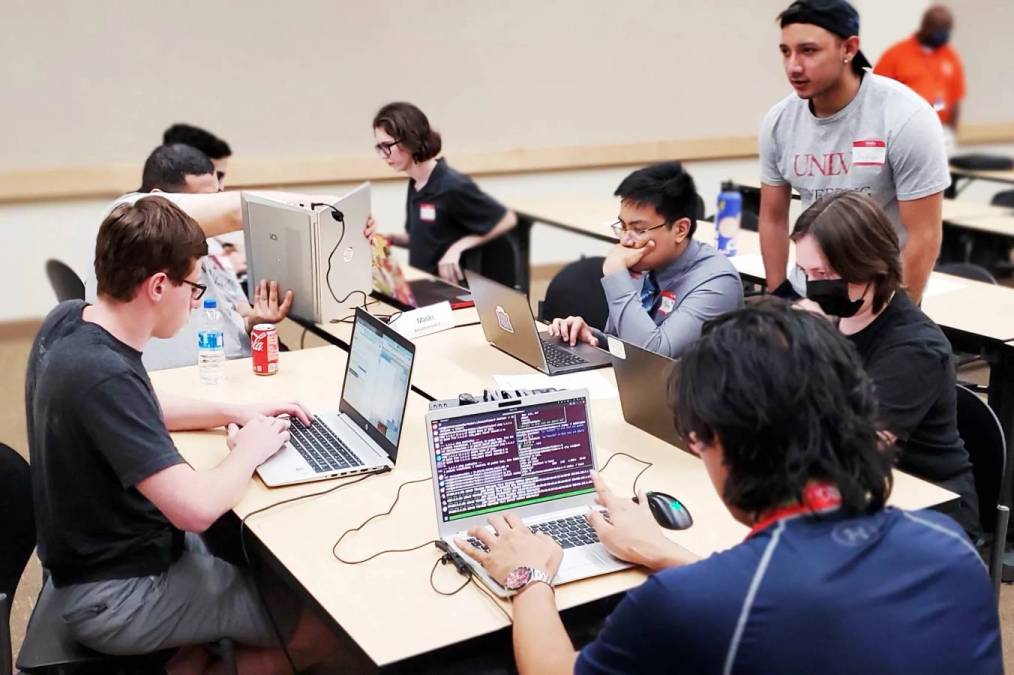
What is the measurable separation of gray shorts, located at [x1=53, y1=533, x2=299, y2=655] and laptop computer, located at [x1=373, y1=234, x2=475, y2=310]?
1.53m

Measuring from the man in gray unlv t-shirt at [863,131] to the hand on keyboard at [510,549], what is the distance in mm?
1692

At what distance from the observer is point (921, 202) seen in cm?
299

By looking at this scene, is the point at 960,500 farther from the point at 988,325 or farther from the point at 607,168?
the point at 607,168

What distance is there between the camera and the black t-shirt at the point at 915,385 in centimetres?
212

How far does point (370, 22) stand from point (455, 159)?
0.91m

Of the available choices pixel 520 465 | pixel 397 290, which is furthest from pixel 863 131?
pixel 520 465

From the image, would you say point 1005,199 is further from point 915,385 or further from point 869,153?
point 915,385

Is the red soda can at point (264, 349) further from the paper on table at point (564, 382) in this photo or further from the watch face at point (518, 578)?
the watch face at point (518, 578)

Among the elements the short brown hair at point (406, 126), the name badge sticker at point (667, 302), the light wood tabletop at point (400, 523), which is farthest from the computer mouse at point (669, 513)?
the short brown hair at point (406, 126)

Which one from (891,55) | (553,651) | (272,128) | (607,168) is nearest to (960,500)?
(553,651)

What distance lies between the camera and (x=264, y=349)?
9.05ft

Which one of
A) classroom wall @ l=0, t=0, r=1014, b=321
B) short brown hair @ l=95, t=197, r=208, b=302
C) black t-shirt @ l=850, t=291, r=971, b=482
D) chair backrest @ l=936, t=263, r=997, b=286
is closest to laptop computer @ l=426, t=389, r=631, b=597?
short brown hair @ l=95, t=197, r=208, b=302

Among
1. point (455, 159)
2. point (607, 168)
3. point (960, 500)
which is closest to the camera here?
point (960, 500)

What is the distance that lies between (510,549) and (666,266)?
1355mm
